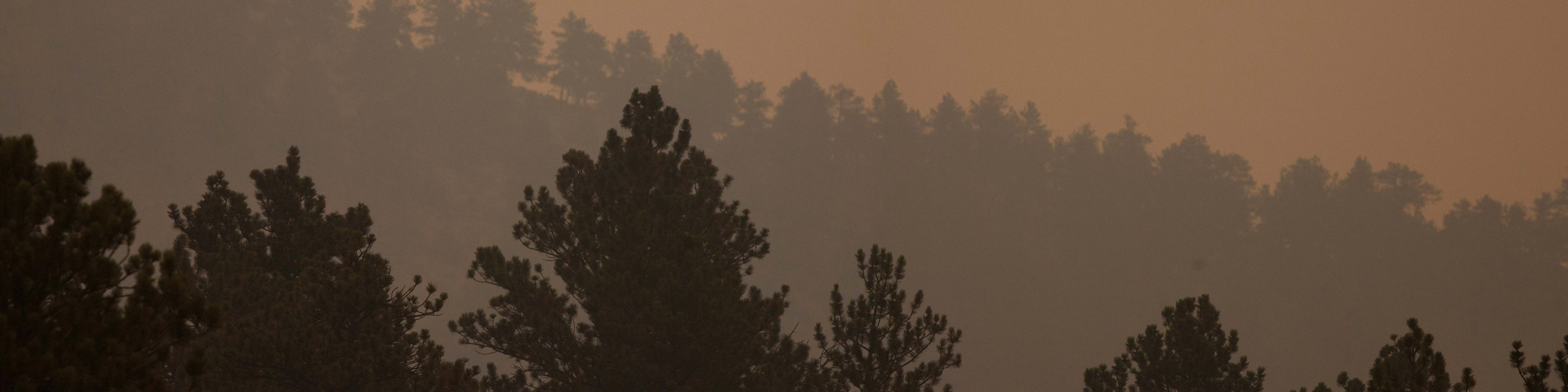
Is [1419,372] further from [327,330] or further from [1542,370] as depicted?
[327,330]

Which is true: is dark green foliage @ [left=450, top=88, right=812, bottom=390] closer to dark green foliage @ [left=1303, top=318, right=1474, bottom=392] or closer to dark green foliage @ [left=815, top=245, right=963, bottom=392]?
dark green foliage @ [left=815, top=245, right=963, bottom=392]

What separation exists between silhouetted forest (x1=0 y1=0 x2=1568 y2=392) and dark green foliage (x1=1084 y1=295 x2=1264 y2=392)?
41 mm

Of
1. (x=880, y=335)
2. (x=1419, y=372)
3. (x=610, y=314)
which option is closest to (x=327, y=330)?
(x=610, y=314)

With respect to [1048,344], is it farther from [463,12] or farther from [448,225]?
[463,12]

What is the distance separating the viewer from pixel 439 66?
269 ft

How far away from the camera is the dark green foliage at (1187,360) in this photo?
13805 millimetres

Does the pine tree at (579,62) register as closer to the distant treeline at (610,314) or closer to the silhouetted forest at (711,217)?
the silhouetted forest at (711,217)

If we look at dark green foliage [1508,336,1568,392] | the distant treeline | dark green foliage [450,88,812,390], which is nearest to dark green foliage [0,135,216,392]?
the distant treeline

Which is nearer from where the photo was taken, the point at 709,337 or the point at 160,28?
the point at 709,337

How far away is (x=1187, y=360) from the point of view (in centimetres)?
1394

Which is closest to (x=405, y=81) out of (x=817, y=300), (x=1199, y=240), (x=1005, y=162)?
(x=817, y=300)

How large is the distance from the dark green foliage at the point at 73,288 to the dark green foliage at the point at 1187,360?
1127cm

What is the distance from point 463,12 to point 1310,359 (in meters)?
71.8

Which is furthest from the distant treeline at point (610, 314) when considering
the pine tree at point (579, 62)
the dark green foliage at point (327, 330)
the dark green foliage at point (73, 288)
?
the pine tree at point (579, 62)
